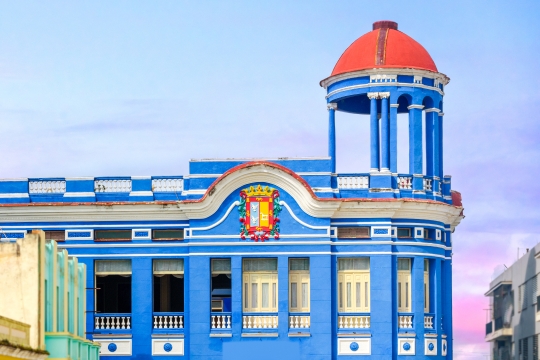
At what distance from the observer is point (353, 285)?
45.9 meters

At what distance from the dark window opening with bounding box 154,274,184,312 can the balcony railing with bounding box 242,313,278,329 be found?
2.81 m

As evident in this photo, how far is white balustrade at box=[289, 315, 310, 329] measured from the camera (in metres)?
45.4

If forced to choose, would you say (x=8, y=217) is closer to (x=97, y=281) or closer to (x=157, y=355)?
(x=97, y=281)

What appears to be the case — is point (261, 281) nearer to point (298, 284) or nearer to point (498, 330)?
point (298, 284)

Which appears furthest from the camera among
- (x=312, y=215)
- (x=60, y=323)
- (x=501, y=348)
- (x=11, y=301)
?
(x=501, y=348)

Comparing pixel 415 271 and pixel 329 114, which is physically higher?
pixel 329 114

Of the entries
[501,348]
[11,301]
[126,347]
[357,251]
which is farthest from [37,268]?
[501,348]

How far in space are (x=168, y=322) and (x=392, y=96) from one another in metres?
11.0

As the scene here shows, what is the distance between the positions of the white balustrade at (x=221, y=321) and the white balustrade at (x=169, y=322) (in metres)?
1.17

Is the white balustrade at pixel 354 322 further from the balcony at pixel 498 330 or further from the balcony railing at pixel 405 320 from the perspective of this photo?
the balcony at pixel 498 330

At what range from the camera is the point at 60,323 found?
38.5 metres

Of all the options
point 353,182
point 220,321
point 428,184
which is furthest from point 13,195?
point 428,184

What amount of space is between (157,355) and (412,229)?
9.64 meters

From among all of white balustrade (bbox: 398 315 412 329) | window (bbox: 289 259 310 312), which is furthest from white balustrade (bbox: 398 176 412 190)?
white balustrade (bbox: 398 315 412 329)
